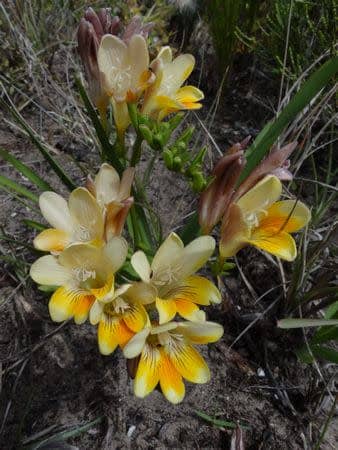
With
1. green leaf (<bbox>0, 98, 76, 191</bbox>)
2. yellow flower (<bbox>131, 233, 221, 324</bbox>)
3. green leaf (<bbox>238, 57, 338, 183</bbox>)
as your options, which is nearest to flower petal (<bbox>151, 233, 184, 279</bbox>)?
yellow flower (<bbox>131, 233, 221, 324</bbox>)

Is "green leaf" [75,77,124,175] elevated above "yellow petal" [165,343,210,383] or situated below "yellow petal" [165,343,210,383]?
above

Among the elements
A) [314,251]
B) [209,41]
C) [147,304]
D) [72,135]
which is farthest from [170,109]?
[209,41]

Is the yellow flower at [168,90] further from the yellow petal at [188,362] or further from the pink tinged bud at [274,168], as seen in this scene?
the yellow petal at [188,362]

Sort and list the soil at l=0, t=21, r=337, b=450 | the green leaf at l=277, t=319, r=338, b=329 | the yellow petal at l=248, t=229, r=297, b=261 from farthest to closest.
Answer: the soil at l=0, t=21, r=337, b=450, the green leaf at l=277, t=319, r=338, b=329, the yellow petal at l=248, t=229, r=297, b=261

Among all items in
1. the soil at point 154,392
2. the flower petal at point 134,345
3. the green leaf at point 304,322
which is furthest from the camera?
the soil at point 154,392

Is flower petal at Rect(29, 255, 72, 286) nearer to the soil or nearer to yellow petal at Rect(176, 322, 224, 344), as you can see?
yellow petal at Rect(176, 322, 224, 344)

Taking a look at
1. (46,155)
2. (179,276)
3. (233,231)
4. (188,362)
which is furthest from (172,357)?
(46,155)

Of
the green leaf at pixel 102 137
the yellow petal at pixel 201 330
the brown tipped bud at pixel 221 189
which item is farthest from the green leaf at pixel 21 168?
the yellow petal at pixel 201 330

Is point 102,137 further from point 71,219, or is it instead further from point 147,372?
point 147,372
